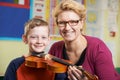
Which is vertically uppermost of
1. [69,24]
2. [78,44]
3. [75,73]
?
[69,24]

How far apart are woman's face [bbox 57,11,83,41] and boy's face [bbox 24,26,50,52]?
0.50 feet

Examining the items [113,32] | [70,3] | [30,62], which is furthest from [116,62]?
[30,62]

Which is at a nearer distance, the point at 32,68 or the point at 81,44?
the point at 32,68

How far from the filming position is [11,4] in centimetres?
198

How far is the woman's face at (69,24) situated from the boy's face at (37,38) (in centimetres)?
15

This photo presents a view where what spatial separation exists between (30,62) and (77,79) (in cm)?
28

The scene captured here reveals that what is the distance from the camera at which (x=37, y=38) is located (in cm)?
139

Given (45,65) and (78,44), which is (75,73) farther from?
(78,44)

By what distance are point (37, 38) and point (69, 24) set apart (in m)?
0.25

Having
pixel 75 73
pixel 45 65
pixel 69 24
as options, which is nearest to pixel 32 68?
pixel 45 65

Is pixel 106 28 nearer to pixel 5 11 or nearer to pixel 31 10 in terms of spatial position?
pixel 31 10

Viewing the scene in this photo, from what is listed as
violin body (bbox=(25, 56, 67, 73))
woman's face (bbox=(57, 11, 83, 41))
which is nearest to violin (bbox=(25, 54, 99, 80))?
violin body (bbox=(25, 56, 67, 73))

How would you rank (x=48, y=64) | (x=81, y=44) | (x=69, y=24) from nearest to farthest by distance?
(x=48, y=64) < (x=69, y=24) < (x=81, y=44)

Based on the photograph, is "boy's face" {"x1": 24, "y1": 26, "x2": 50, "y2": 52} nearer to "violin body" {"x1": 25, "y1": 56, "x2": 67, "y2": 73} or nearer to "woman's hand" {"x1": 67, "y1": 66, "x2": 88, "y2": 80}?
"violin body" {"x1": 25, "y1": 56, "x2": 67, "y2": 73}
